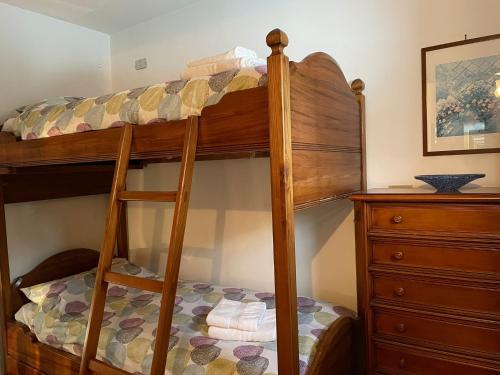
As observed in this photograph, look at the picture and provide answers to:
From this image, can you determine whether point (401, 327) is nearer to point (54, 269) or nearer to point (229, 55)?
point (229, 55)

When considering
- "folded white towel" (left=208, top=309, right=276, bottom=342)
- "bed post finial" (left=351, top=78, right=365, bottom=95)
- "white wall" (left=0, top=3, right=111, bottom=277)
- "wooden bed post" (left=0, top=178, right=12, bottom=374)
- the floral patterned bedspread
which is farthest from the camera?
"white wall" (left=0, top=3, right=111, bottom=277)

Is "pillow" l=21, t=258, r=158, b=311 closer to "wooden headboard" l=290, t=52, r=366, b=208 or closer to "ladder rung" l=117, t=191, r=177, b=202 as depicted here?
"ladder rung" l=117, t=191, r=177, b=202

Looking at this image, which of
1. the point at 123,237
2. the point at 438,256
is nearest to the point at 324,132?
the point at 438,256

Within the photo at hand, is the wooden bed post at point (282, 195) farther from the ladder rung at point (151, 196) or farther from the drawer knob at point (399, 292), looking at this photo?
the drawer knob at point (399, 292)

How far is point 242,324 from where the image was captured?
5.78ft

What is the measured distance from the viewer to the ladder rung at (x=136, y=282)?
4.97 ft

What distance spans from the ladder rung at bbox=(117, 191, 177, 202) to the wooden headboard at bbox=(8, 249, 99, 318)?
4.86ft

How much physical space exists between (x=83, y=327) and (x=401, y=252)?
1744 millimetres

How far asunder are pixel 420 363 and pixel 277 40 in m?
1.53

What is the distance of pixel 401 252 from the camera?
1.68m

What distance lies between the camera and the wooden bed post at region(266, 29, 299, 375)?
1.22m

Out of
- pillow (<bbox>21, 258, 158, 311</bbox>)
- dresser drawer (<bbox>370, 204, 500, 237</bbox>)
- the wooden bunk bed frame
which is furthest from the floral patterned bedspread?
dresser drawer (<bbox>370, 204, 500, 237</bbox>)

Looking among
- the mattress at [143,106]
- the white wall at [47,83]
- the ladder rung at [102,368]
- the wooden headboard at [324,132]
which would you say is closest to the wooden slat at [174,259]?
the mattress at [143,106]

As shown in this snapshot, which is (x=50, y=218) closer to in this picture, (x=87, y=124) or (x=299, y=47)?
(x=87, y=124)
